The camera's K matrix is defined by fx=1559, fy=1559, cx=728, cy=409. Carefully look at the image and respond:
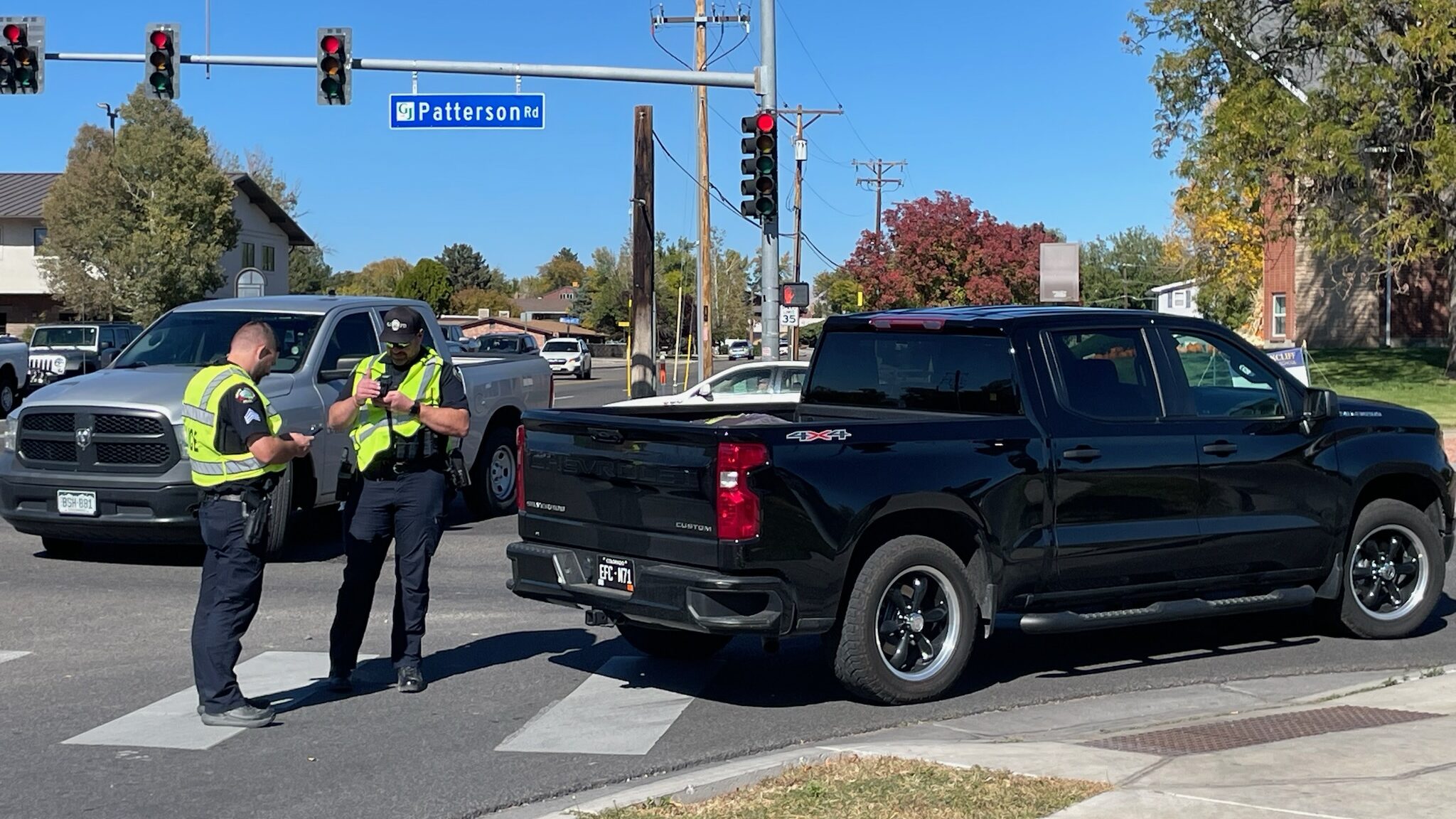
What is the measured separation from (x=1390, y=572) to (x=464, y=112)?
17.2 metres

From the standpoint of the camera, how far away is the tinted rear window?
7977 mm

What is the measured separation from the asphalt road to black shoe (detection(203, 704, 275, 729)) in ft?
0.17

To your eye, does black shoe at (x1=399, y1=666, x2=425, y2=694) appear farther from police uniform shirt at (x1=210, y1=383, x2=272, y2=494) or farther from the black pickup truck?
police uniform shirt at (x1=210, y1=383, x2=272, y2=494)

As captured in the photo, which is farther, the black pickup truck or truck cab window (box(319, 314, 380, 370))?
truck cab window (box(319, 314, 380, 370))

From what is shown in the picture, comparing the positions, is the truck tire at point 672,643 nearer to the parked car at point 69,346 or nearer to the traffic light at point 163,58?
the traffic light at point 163,58

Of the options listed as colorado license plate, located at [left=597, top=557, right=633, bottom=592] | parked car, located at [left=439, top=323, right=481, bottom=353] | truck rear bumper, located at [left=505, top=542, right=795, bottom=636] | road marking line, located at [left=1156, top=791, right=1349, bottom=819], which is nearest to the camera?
road marking line, located at [left=1156, top=791, right=1349, bottom=819]

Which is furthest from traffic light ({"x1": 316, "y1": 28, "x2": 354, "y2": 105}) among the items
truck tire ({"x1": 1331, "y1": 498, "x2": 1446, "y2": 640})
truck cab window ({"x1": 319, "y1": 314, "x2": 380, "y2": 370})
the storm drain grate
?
the storm drain grate

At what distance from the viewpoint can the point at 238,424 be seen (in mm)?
6793

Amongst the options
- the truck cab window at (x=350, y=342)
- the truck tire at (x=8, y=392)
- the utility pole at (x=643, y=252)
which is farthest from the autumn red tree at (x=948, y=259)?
the truck cab window at (x=350, y=342)

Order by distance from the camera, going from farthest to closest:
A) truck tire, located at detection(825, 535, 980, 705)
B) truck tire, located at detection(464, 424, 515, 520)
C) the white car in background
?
1. the white car in background
2. truck tire, located at detection(464, 424, 515, 520)
3. truck tire, located at detection(825, 535, 980, 705)

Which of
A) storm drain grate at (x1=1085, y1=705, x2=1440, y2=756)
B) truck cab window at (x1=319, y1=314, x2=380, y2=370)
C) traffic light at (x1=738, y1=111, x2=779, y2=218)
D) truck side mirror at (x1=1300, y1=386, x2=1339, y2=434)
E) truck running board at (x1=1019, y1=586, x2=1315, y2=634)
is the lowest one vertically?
storm drain grate at (x1=1085, y1=705, x2=1440, y2=756)

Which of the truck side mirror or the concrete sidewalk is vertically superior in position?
the truck side mirror

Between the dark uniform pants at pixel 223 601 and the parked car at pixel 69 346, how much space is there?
27.5 m

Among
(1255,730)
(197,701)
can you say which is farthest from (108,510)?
(1255,730)
